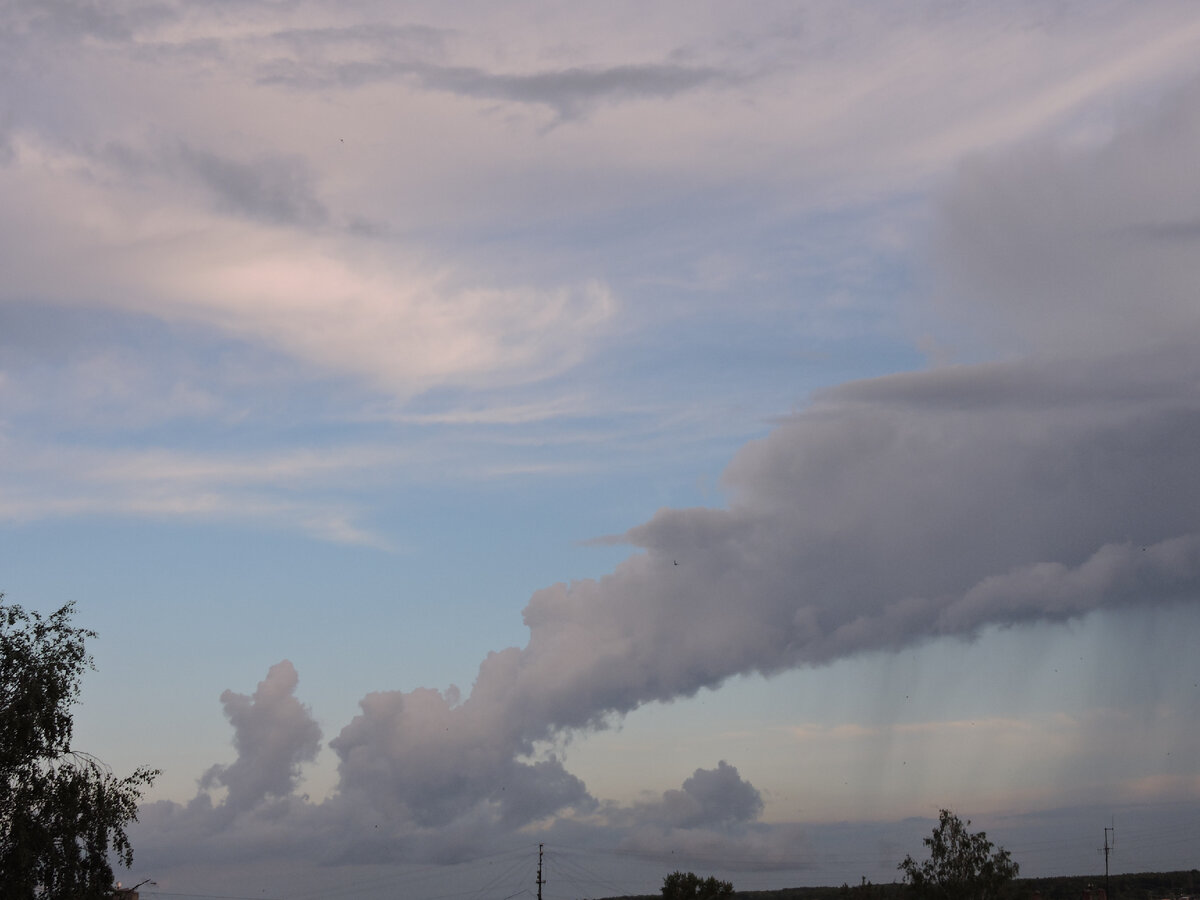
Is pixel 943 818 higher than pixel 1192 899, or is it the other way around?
pixel 943 818

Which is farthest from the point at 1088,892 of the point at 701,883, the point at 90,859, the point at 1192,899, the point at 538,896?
the point at 90,859

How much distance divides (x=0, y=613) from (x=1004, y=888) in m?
67.2

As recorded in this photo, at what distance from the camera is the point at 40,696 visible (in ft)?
173

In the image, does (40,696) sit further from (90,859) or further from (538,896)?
(538,896)

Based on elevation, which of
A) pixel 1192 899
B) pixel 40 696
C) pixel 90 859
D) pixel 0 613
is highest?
pixel 0 613

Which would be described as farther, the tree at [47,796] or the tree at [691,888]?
the tree at [691,888]

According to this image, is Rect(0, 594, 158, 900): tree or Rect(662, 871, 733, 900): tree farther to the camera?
Rect(662, 871, 733, 900): tree

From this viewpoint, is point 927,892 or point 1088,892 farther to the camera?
point 1088,892

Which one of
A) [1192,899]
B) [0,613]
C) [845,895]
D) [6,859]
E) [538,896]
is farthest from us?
[1192,899]

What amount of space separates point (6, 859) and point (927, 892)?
60.3m

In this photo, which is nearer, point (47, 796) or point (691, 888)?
point (47, 796)

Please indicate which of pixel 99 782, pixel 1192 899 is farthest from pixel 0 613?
pixel 1192 899

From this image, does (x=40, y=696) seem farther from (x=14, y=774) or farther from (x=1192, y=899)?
(x=1192, y=899)

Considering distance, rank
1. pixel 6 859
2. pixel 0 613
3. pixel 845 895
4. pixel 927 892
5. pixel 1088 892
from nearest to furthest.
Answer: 1. pixel 6 859
2. pixel 0 613
3. pixel 927 892
4. pixel 845 895
5. pixel 1088 892
